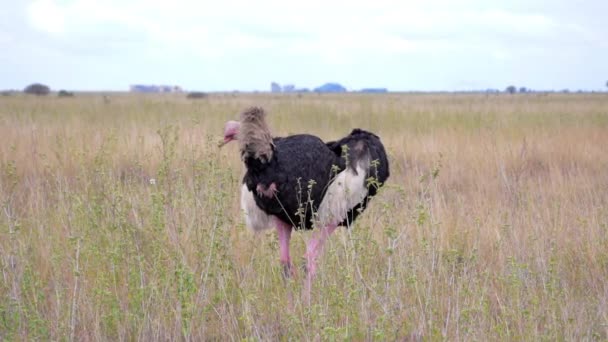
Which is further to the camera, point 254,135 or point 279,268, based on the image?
point 279,268

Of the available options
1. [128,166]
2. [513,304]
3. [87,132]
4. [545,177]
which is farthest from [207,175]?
[87,132]

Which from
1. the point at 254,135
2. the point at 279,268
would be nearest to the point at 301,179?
the point at 254,135

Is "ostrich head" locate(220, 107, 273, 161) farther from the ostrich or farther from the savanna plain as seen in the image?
the savanna plain

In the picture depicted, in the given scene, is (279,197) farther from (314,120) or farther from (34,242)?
(314,120)

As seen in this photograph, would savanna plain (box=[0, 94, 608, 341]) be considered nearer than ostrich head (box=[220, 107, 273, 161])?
Yes

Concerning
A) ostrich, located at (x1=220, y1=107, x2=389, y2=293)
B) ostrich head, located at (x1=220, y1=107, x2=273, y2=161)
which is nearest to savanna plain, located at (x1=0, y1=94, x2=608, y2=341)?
ostrich, located at (x1=220, y1=107, x2=389, y2=293)

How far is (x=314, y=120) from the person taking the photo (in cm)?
1371

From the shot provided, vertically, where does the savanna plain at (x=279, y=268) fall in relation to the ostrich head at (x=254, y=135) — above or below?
below

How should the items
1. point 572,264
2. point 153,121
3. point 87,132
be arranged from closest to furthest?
point 572,264 < point 87,132 < point 153,121

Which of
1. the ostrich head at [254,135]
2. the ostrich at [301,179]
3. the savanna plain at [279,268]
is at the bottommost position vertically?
the savanna plain at [279,268]

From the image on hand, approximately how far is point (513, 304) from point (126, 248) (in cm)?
230

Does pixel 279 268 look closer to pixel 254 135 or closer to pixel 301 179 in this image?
pixel 301 179

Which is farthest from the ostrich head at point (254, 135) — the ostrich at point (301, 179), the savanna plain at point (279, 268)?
the savanna plain at point (279, 268)

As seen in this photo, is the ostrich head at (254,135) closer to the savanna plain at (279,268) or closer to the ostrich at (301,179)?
Answer: the ostrich at (301,179)
